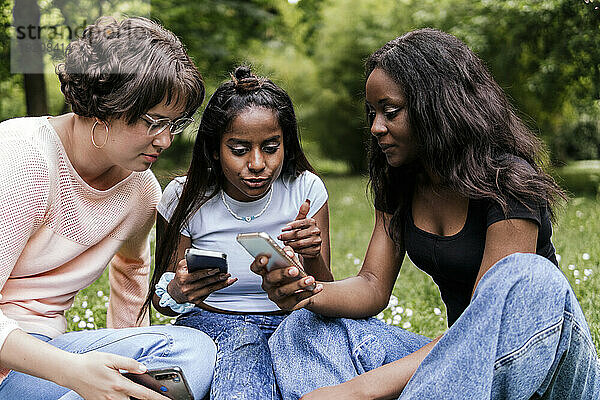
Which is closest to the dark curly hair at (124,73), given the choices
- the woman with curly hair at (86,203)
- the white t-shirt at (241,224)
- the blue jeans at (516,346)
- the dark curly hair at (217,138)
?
the woman with curly hair at (86,203)

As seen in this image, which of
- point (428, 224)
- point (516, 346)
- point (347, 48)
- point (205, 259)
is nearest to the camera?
point (516, 346)

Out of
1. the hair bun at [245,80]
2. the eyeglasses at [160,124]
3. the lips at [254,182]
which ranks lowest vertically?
the lips at [254,182]

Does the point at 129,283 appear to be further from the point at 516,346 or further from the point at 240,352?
the point at 516,346

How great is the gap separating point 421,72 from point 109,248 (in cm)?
144

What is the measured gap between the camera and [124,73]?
8.70 feet

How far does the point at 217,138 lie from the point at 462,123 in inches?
40.2

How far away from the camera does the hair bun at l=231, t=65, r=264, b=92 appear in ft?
9.79

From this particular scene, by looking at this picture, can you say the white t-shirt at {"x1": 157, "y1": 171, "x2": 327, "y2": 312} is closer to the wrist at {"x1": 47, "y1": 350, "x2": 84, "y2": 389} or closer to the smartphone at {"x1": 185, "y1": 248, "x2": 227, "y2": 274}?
the smartphone at {"x1": 185, "y1": 248, "x2": 227, "y2": 274}

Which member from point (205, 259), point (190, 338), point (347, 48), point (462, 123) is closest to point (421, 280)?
point (462, 123)

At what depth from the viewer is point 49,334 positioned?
276 centimetres

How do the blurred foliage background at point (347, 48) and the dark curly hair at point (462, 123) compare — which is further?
the blurred foliage background at point (347, 48)

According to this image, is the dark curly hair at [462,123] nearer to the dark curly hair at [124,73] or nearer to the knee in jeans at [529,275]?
the knee in jeans at [529,275]

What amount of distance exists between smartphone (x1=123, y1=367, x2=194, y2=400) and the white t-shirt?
59 centimetres

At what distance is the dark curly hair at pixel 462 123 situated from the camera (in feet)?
8.20
